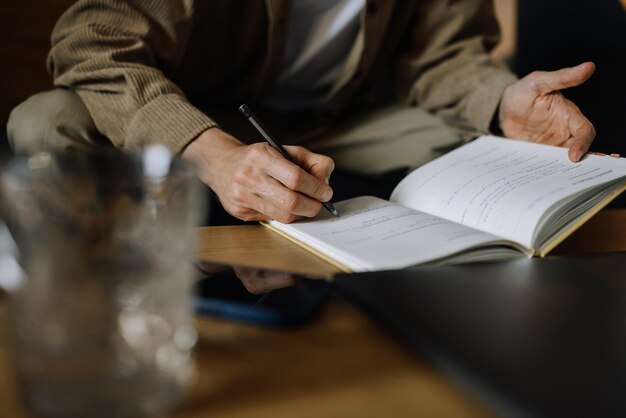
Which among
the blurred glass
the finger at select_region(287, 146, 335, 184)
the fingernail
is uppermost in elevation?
the blurred glass

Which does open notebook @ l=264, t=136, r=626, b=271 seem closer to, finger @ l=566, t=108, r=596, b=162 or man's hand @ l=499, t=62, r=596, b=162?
finger @ l=566, t=108, r=596, b=162

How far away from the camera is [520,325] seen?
40 centimetres

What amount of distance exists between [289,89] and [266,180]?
698 mm

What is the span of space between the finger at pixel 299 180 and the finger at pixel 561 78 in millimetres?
446

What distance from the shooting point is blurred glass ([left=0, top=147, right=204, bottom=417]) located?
269 millimetres

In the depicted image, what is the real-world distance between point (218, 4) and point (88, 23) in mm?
254

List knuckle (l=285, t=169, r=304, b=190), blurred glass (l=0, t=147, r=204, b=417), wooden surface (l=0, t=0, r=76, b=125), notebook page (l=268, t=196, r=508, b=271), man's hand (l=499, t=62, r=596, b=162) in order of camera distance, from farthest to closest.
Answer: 1. wooden surface (l=0, t=0, r=76, b=125)
2. man's hand (l=499, t=62, r=596, b=162)
3. knuckle (l=285, t=169, r=304, b=190)
4. notebook page (l=268, t=196, r=508, b=271)
5. blurred glass (l=0, t=147, r=204, b=417)

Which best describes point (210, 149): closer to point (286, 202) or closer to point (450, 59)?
point (286, 202)

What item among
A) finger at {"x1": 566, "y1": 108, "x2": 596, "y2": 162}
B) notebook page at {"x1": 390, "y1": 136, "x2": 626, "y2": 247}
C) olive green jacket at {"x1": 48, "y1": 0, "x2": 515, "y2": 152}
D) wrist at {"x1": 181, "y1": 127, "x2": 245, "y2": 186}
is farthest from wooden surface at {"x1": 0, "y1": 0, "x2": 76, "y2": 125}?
finger at {"x1": 566, "y1": 108, "x2": 596, "y2": 162}

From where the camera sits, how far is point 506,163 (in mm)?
802

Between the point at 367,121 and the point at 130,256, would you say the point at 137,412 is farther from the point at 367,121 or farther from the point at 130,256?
the point at 367,121

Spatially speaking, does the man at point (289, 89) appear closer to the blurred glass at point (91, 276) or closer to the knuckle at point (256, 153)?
the knuckle at point (256, 153)

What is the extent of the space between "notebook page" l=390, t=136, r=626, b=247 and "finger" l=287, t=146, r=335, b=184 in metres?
0.13

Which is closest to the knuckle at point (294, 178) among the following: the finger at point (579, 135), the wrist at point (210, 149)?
the wrist at point (210, 149)
